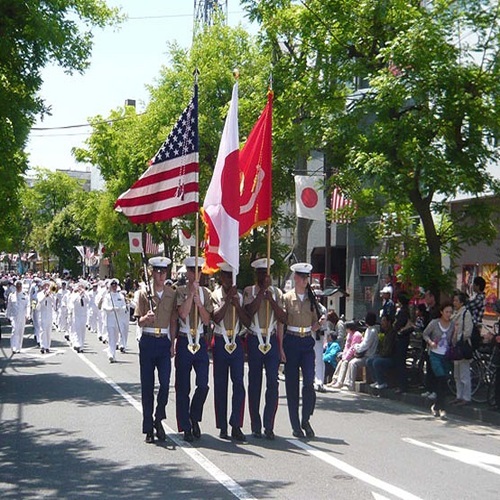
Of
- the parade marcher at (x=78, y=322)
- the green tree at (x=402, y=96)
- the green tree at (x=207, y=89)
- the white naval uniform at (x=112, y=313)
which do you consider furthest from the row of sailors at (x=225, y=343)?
the parade marcher at (x=78, y=322)

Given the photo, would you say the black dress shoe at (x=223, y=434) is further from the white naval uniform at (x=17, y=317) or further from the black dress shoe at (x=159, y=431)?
the white naval uniform at (x=17, y=317)

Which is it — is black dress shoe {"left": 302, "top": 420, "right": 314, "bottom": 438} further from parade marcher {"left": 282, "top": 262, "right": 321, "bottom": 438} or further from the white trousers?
the white trousers

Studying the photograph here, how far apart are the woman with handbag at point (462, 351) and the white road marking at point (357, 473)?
4.20 meters

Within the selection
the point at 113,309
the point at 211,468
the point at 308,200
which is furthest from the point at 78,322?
the point at 211,468

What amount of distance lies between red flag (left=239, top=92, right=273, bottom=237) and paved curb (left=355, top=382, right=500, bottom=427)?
4.54 m

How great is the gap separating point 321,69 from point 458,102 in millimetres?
Result: 2641

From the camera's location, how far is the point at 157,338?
1054 centimetres

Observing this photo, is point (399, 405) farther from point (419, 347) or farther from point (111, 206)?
point (111, 206)

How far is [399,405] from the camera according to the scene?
50.4 ft

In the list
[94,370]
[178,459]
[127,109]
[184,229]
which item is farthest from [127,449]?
[127,109]

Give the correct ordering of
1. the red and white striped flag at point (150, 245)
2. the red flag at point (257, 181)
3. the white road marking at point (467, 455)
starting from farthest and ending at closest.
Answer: the red and white striped flag at point (150, 245) < the red flag at point (257, 181) < the white road marking at point (467, 455)

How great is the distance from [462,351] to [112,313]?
11.8 meters

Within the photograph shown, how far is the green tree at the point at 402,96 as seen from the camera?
1526 centimetres

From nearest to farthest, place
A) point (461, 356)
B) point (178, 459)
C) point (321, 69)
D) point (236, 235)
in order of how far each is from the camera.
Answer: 1. point (178, 459)
2. point (236, 235)
3. point (461, 356)
4. point (321, 69)
